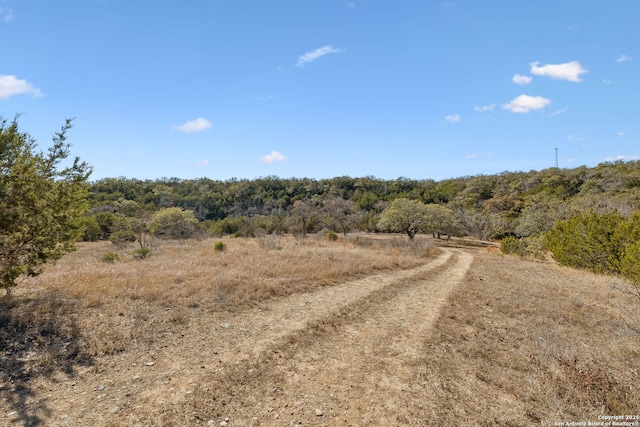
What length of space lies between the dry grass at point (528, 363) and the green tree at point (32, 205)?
9.04 m

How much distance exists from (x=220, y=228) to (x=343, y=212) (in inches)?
847

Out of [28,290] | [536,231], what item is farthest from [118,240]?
[536,231]

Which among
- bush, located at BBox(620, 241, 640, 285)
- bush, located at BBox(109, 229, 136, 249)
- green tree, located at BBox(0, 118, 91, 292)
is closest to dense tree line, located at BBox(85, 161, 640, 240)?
bush, located at BBox(109, 229, 136, 249)

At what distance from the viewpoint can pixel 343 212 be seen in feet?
180

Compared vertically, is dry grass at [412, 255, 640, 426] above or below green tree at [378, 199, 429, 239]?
below

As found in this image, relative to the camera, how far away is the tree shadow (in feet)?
15.7

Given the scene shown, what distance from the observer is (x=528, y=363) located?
6348 mm

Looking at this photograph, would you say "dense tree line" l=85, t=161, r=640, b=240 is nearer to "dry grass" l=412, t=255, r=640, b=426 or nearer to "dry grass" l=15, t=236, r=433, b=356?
"dry grass" l=15, t=236, r=433, b=356

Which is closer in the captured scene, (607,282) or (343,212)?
(607,282)

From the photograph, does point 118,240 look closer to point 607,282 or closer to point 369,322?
point 369,322

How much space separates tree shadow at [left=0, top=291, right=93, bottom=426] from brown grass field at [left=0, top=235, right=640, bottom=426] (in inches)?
1.1

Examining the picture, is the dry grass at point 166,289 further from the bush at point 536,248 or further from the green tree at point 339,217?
the green tree at point 339,217

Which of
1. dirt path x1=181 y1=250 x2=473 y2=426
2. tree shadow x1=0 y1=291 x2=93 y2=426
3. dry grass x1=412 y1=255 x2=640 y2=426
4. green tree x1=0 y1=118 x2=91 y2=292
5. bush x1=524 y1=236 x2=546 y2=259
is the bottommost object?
bush x1=524 y1=236 x2=546 y2=259

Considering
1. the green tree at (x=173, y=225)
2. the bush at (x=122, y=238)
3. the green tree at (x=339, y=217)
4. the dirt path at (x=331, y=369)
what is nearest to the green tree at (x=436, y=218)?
the green tree at (x=339, y=217)
